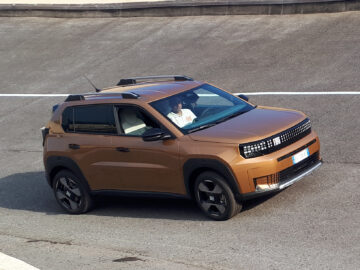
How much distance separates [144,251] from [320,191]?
2.61 metres

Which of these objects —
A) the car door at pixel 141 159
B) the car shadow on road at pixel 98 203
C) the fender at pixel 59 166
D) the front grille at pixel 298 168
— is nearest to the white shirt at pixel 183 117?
the car door at pixel 141 159

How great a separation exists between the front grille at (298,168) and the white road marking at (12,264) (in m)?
3.17

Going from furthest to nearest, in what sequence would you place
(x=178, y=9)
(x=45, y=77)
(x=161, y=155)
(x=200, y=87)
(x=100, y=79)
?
(x=178, y=9) < (x=45, y=77) < (x=100, y=79) < (x=200, y=87) < (x=161, y=155)

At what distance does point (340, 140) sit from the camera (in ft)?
37.5

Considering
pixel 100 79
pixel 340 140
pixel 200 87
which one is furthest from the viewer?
pixel 100 79

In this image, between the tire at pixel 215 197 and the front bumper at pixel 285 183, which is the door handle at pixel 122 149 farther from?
the front bumper at pixel 285 183

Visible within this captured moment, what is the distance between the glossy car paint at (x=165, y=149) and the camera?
8.41 meters

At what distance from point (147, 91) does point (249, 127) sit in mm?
1755

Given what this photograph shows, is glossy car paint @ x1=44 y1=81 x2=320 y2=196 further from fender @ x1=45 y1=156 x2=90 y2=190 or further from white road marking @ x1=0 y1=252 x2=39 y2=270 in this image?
white road marking @ x1=0 y1=252 x2=39 y2=270

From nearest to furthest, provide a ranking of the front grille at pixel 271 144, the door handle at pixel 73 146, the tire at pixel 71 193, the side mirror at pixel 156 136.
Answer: the front grille at pixel 271 144 < the side mirror at pixel 156 136 < the door handle at pixel 73 146 < the tire at pixel 71 193

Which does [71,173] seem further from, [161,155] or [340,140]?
[340,140]

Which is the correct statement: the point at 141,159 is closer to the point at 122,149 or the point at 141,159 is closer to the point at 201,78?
the point at 122,149

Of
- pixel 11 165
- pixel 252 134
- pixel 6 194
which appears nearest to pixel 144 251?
pixel 252 134

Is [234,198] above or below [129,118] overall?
below
